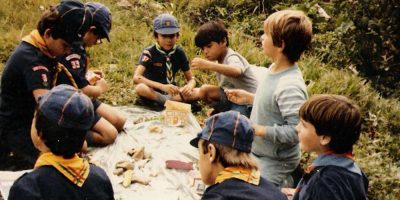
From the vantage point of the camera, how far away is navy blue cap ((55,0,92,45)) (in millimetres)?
3342

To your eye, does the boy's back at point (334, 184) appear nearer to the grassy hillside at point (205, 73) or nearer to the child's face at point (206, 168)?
the child's face at point (206, 168)

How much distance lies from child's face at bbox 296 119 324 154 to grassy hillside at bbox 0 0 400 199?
186 centimetres

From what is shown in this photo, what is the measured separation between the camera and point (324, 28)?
7.43 meters

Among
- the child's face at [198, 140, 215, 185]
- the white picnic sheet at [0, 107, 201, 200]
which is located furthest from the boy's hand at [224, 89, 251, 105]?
the child's face at [198, 140, 215, 185]

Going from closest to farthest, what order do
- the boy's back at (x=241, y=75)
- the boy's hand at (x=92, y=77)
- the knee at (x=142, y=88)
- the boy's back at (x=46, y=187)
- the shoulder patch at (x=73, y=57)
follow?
the boy's back at (x=46, y=187), the shoulder patch at (x=73, y=57), the boy's hand at (x=92, y=77), the boy's back at (x=241, y=75), the knee at (x=142, y=88)

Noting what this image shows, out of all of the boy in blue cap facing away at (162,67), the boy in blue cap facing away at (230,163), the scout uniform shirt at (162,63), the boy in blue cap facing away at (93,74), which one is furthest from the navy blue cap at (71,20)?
the scout uniform shirt at (162,63)

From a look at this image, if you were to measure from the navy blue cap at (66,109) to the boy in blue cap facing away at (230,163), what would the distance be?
592mm

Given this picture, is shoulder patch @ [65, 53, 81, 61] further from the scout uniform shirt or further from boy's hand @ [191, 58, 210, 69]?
the scout uniform shirt

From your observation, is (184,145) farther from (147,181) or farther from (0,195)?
(0,195)

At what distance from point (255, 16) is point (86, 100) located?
5619 millimetres

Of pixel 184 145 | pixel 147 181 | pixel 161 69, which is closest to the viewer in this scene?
pixel 147 181

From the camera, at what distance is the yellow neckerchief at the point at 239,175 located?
2.28 m

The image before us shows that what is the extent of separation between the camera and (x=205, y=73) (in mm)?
5969

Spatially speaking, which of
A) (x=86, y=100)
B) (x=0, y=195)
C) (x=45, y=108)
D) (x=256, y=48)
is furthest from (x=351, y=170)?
(x=256, y=48)
